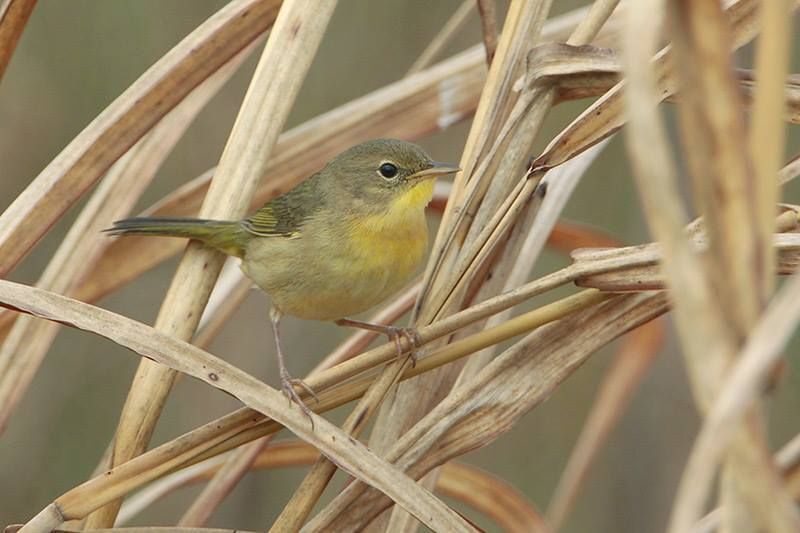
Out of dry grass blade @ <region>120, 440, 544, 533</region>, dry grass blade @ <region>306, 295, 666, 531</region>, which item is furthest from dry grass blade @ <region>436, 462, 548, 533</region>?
dry grass blade @ <region>306, 295, 666, 531</region>

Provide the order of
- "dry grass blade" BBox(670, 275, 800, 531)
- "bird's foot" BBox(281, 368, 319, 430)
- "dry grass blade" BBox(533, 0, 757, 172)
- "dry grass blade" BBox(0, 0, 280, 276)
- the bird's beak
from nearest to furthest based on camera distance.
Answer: "dry grass blade" BBox(670, 275, 800, 531) → "bird's foot" BBox(281, 368, 319, 430) → "dry grass blade" BBox(533, 0, 757, 172) → "dry grass blade" BBox(0, 0, 280, 276) → the bird's beak

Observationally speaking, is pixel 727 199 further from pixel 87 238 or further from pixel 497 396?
pixel 87 238

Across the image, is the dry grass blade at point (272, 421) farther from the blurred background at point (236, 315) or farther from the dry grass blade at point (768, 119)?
the blurred background at point (236, 315)

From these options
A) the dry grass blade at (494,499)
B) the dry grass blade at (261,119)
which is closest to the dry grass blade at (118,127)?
the dry grass blade at (261,119)

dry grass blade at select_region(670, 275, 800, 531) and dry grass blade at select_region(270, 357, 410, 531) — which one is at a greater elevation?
dry grass blade at select_region(270, 357, 410, 531)

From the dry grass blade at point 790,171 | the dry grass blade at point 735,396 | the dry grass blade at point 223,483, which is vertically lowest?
the dry grass blade at point 735,396

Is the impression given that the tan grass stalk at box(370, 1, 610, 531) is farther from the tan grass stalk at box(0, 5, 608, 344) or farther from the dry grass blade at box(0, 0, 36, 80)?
the dry grass blade at box(0, 0, 36, 80)
